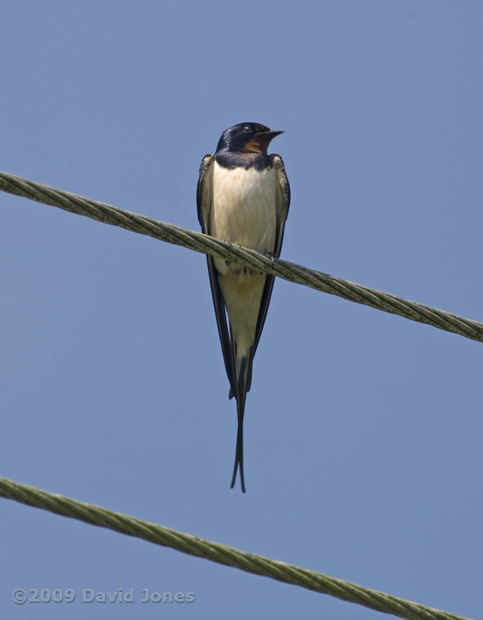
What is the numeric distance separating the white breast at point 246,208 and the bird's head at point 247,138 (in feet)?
1.00

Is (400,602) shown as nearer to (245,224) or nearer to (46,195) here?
(46,195)

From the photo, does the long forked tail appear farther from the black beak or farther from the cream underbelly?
the black beak

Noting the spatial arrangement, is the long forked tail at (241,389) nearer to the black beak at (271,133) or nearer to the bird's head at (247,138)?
the bird's head at (247,138)

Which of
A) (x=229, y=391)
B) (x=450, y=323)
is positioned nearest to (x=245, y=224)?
(x=229, y=391)

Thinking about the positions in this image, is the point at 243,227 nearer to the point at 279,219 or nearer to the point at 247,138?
the point at 279,219

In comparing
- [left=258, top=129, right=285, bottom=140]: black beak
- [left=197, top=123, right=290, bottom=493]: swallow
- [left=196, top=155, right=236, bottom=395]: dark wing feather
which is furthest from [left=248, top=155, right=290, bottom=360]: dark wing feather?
[left=258, top=129, right=285, bottom=140]: black beak

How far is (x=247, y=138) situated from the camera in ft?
20.1

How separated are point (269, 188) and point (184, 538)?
10.8 feet

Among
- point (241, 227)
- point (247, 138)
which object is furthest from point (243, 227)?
point (247, 138)

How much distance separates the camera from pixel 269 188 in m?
5.73

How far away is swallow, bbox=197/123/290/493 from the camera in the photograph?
5652 mm

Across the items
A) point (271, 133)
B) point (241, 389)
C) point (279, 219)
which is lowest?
point (241, 389)

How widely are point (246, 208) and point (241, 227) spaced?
0.35 ft

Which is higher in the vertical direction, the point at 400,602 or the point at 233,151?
the point at 233,151
